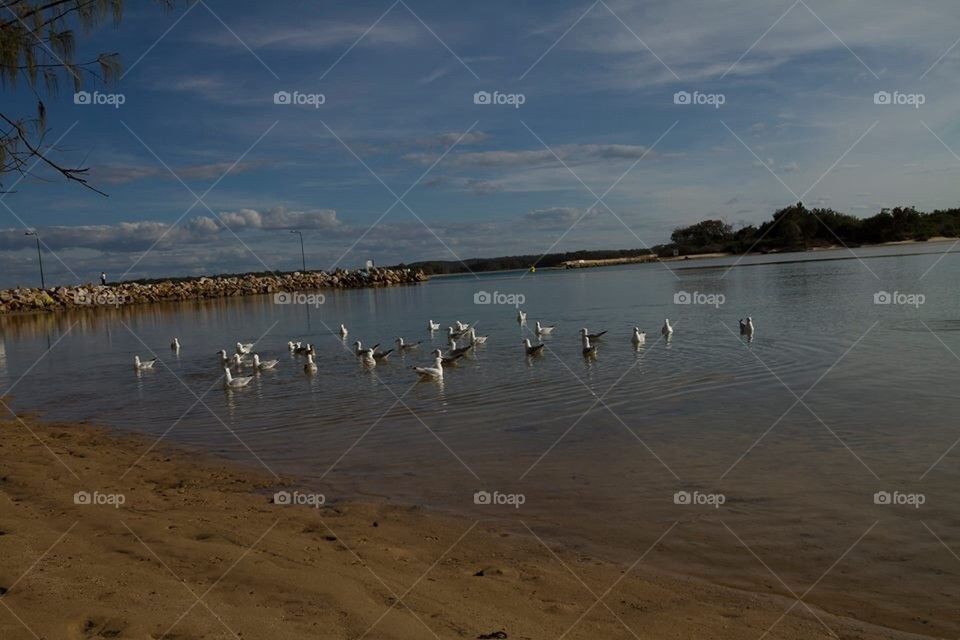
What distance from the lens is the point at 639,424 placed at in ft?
33.5

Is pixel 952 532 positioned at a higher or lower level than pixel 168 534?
lower

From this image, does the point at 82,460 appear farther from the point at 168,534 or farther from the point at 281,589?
the point at 281,589

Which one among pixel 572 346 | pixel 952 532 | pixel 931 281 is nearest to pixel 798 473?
pixel 952 532

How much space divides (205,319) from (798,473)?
36.9m

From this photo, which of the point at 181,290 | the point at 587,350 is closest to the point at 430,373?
the point at 587,350

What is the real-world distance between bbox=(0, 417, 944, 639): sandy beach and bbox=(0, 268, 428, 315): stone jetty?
58.7m

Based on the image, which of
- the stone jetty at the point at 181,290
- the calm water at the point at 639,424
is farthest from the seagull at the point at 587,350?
the stone jetty at the point at 181,290

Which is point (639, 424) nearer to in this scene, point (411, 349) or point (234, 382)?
point (234, 382)

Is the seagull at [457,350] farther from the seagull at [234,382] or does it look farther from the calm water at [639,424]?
the seagull at [234,382]

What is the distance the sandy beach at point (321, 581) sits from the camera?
4051 mm

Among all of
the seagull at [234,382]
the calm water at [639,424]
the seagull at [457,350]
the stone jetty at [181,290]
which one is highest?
the stone jetty at [181,290]

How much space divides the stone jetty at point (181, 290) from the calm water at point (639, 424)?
129 ft

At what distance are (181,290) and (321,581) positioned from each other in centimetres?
7084

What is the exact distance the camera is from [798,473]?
757 centimetres
